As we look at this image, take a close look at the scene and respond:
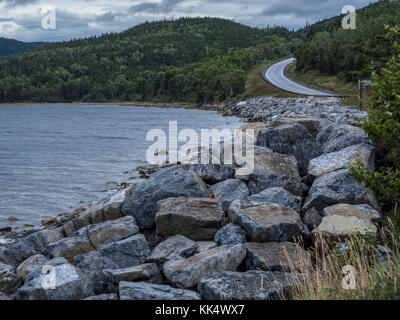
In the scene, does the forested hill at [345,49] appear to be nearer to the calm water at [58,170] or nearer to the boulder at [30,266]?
the calm water at [58,170]

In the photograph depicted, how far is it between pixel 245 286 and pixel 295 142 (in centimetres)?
877

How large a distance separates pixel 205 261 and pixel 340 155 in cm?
602

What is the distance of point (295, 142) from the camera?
48.9 ft

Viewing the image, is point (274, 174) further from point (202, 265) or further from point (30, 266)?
point (30, 266)

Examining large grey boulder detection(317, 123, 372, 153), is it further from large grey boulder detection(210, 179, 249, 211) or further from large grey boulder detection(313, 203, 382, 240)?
large grey boulder detection(313, 203, 382, 240)

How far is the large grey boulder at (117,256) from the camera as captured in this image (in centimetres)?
948

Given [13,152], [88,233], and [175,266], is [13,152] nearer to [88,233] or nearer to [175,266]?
[88,233]

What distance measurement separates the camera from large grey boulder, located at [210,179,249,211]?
37.5 feet

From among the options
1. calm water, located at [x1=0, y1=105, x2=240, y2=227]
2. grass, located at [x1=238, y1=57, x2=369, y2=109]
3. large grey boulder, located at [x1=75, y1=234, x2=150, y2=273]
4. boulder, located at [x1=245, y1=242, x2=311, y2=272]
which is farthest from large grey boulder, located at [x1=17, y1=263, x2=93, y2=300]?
grass, located at [x1=238, y1=57, x2=369, y2=109]

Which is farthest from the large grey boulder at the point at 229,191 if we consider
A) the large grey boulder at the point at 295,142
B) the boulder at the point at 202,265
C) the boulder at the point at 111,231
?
the large grey boulder at the point at 295,142

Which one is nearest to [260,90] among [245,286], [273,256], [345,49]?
[345,49]

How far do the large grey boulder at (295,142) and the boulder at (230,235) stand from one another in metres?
5.75

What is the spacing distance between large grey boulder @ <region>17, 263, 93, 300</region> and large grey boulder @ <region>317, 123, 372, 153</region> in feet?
29.7
